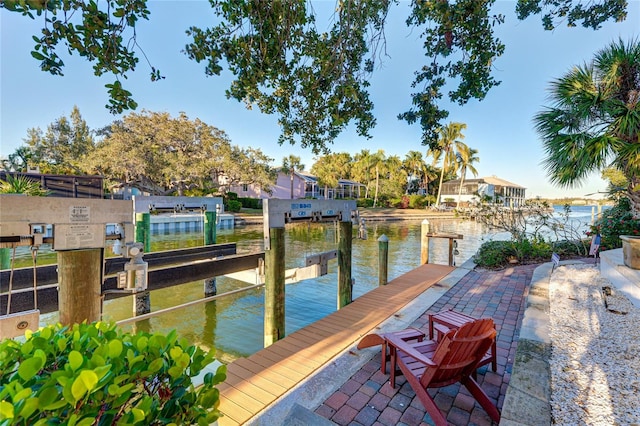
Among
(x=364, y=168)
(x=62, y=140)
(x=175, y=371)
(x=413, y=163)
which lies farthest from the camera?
(x=413, y=163)

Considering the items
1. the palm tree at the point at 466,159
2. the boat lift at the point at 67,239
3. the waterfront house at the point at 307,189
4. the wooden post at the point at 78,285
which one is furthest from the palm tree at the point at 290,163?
the wooden post at the point at 78,285

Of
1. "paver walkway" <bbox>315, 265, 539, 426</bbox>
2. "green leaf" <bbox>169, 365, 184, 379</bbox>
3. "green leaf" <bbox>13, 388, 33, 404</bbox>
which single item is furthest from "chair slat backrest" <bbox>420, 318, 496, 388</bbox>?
"green leaf" <bbox>13, 388, 33, 404</bbox>

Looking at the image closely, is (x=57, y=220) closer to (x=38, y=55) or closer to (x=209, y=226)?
(x=38, y=55)

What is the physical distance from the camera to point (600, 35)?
606cm

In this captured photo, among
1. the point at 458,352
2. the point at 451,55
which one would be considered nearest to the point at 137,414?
the point at 458,352

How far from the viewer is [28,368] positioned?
97 cm

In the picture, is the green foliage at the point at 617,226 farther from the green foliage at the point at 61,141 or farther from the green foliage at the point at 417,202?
the green foliage at the point at 61,141

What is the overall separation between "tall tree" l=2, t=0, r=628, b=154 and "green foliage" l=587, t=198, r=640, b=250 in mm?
5571

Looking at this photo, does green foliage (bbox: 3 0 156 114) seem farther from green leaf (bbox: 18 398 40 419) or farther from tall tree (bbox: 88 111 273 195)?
tall tree (bbox: 88 111 273 195)

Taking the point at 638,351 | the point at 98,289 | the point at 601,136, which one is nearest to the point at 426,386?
the point at 638,351

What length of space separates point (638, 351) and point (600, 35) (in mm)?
6458

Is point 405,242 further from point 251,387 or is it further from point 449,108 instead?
point 251,387

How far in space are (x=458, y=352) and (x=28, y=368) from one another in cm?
256

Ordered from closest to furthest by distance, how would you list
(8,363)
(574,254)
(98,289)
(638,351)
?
(8,363)
(98,289)
(638,351)
(574,254)
